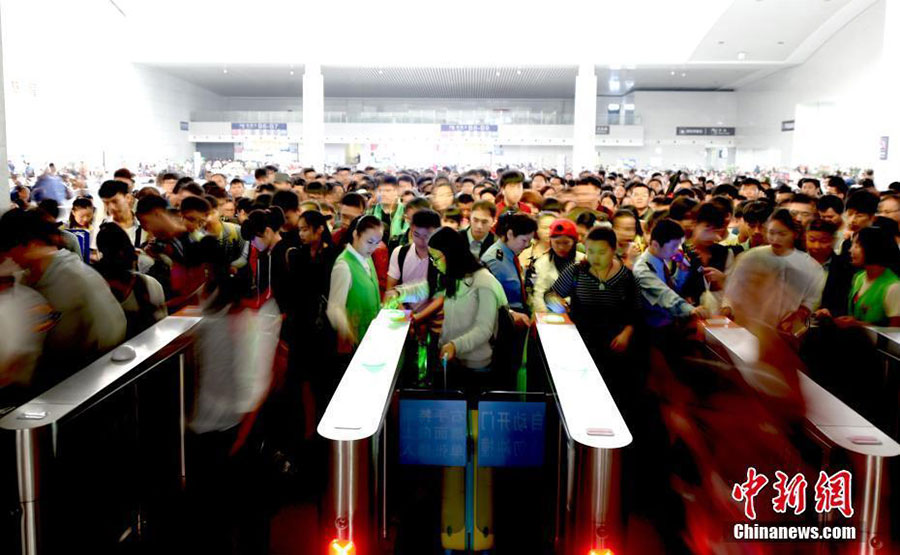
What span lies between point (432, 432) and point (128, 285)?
2.11m

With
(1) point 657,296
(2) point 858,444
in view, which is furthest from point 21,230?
(2) point 858,444

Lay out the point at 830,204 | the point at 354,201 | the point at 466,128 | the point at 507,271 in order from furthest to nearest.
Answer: the point at 466,128 → the point at 830,204 → the point at 354,201 → the point at 507,271

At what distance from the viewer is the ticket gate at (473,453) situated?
2742 mm

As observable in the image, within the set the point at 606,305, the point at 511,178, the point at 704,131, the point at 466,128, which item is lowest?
the point at 606,305

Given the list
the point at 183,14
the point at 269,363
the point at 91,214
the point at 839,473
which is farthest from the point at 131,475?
the point at 183,14

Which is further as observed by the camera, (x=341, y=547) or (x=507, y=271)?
(x=507, y=271)

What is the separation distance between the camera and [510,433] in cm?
322

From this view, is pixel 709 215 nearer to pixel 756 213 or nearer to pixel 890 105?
pixel 756 213

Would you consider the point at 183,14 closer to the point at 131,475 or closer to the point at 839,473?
the point at 131,475

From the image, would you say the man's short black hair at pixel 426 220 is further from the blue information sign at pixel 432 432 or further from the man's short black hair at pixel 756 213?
the man's short black hair at pixel 756 213

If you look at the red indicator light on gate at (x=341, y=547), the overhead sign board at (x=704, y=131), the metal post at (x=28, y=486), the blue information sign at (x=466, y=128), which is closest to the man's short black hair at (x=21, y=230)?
the metal post at (x=28, y=486)

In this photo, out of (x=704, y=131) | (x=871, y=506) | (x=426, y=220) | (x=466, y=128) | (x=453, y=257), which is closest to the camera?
(x=871, y=506)

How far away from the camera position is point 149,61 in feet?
68.2

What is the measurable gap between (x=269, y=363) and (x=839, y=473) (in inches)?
96.9
